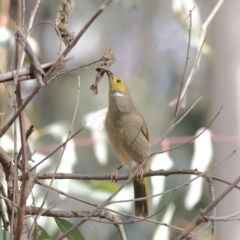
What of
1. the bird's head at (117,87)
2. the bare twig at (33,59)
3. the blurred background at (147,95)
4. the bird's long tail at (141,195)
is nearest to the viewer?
the bare twig at (33,59)

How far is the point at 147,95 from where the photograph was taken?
336cm

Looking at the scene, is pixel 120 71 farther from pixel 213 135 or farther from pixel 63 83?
pixel 63 83

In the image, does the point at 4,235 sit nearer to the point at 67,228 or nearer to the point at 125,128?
the point at 67,228

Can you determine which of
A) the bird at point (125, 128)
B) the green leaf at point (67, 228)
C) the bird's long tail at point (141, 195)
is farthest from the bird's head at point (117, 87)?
the green leaf at point (67, 228)

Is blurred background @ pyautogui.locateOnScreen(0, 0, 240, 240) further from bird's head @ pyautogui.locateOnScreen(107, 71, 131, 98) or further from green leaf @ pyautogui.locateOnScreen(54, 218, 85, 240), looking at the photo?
green leaf @ pyautogui.locateOnScreen(54, 218, 85, 240)

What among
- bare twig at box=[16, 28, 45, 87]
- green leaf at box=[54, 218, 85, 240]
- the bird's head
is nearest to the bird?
the bird's head

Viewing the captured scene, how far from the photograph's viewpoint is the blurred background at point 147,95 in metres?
1.98

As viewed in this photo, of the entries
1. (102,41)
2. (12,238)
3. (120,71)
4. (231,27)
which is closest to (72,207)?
(120,71)

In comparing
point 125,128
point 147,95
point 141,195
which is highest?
point 147,95

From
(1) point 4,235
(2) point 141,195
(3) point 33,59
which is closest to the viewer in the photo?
(3) point 33,59

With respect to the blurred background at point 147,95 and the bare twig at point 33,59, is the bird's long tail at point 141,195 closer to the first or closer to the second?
the blurred background at point 147,95

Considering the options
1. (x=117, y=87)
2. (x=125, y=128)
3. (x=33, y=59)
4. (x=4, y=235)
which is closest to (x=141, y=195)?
(x=125, y=128)

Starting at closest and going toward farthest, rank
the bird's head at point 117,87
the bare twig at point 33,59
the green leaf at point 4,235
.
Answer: the bare twig at point 33,59 → the green leaf at point 4,235 → the bird's head at point 117,87

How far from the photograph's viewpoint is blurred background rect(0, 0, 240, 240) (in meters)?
1.98
